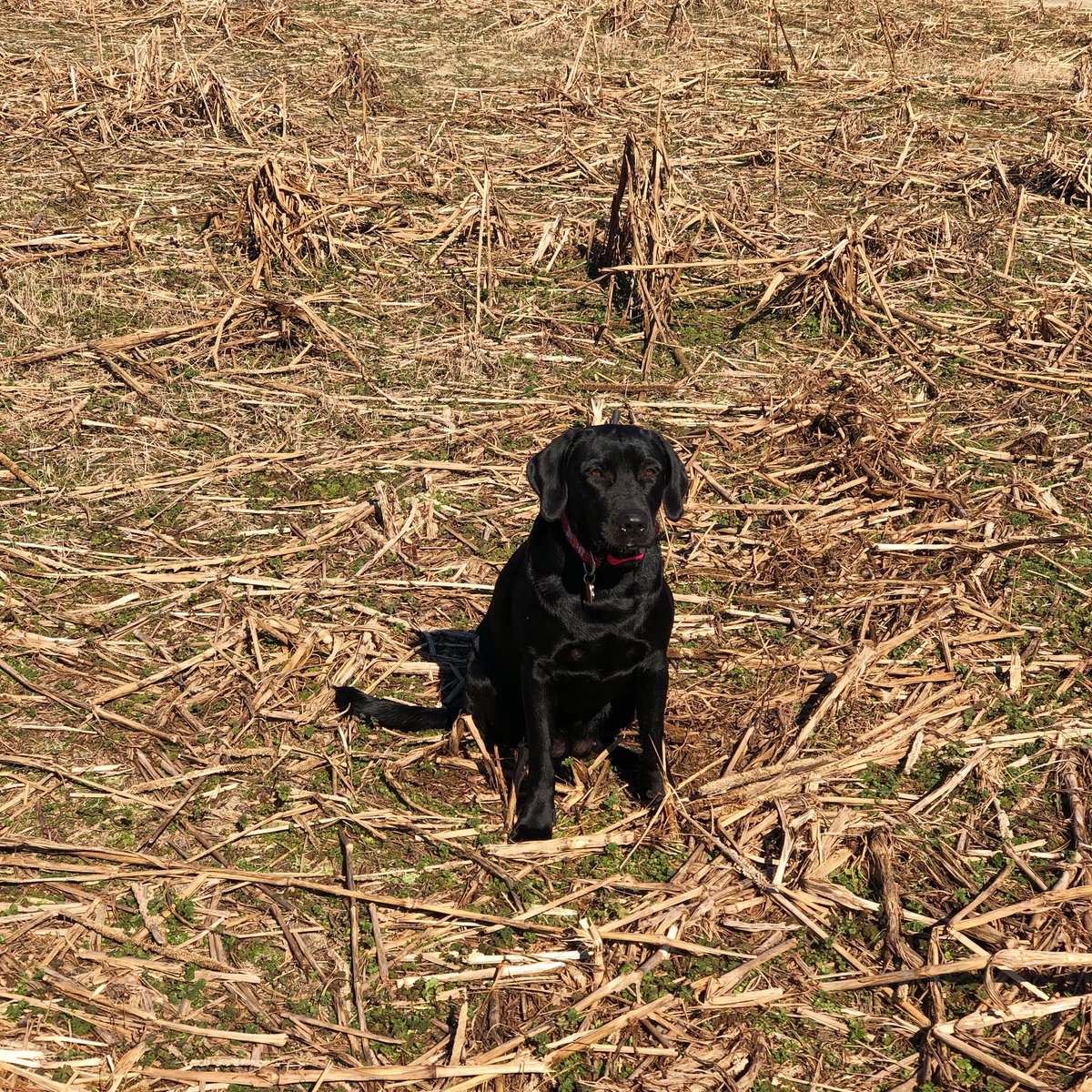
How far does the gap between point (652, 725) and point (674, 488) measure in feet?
3.11

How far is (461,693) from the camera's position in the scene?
19.0 feet

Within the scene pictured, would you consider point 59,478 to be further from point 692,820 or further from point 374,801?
point 692,820

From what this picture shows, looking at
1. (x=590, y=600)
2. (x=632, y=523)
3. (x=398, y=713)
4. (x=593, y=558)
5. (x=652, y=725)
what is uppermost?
(x=632, y=523)

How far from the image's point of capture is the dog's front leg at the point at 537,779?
494 centimetres

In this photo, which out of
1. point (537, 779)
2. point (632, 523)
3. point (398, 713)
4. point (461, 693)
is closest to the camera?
point (632, 523)

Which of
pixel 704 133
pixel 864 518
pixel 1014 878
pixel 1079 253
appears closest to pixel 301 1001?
pixel 1014 878

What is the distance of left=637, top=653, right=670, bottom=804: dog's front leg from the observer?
4953mm

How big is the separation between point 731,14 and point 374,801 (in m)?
14.2

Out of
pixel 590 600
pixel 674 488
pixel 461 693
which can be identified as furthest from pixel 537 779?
pixel 674 488

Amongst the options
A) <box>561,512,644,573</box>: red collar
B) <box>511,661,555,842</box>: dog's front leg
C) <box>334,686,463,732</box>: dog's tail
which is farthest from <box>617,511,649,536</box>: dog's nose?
<box>334,686,463,732</box>: dog's tail

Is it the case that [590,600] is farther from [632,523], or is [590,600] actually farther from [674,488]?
[674,488]

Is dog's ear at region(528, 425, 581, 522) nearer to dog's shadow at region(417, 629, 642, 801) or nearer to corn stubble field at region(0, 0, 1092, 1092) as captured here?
dog's shadow at region(417, 629, 642, 801)

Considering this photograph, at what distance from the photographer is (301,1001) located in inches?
167

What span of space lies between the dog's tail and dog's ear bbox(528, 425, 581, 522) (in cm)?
115
